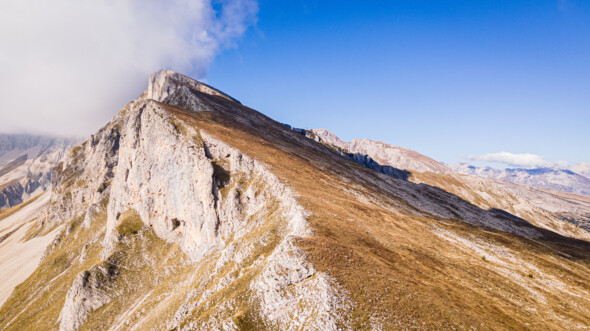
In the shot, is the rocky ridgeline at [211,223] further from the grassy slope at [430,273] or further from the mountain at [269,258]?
the grassy slope at [430,273]

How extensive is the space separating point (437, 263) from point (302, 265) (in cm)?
2617

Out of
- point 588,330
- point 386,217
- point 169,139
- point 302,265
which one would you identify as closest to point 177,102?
point 169,139

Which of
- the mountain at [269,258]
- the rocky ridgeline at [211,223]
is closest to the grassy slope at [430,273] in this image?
the mountain at [269,258]

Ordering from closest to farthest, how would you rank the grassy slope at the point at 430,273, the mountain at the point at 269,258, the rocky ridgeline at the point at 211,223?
1. the grassy slope at the point at 430,273
2. the mountain at the point at 269,258
3. the rocky ridgeline at the point at 211,223

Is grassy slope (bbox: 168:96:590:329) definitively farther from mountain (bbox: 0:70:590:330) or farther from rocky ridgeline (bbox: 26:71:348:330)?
rocky ridgeline (bbox: 26:71:348:330)

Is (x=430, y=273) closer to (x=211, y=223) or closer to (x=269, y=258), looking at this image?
(x=269, y=258)

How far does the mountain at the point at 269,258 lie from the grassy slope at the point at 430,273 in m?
0.22

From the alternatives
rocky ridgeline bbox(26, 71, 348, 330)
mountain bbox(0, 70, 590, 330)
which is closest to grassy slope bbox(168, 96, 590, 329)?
mountain bbox(0, 70, 590, 330)

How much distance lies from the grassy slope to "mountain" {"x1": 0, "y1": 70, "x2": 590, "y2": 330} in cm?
22

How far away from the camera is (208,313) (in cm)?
3375

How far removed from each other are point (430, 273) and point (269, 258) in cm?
2371

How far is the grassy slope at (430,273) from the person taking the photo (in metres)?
26.7

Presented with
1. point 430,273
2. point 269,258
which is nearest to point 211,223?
point 269,258

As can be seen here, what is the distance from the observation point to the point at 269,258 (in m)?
34.7
